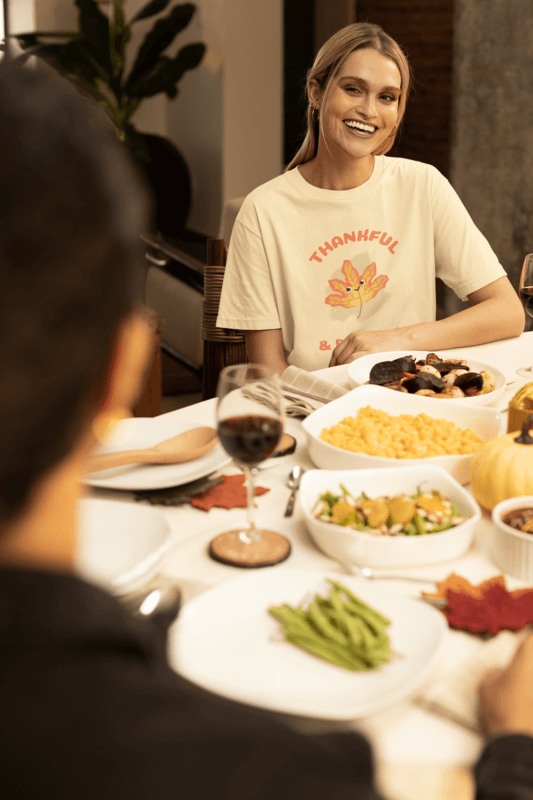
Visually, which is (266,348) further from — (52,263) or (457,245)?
(52,263)

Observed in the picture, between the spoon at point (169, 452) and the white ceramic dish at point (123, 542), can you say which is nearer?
the white ceramic dish at point (123, 542)

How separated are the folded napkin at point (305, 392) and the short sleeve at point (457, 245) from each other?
0.85 meters

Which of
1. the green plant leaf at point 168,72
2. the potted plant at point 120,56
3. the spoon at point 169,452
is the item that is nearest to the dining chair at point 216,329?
the spoon at point 169,452

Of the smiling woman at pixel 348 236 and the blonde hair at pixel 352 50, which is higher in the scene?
the blonde hair at pixel 352 50

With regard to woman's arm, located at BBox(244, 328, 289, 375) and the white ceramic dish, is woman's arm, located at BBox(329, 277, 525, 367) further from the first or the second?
the white ceramic dish

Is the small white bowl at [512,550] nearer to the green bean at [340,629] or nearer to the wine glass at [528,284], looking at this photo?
the green bean at [340,629]

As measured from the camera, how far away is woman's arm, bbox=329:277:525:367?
1.86 metres

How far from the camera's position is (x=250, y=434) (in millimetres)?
958

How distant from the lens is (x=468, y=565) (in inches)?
37.9

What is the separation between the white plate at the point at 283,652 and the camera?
693 mm

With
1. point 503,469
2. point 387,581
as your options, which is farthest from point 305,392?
point 387,581

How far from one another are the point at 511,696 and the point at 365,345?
1.24 metres

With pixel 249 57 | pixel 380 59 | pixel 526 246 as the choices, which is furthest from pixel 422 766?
pixel 249 57

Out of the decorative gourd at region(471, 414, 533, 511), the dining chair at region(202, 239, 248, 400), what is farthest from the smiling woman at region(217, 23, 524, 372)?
the decorative gourd at region(471, 414, 533, 511)
